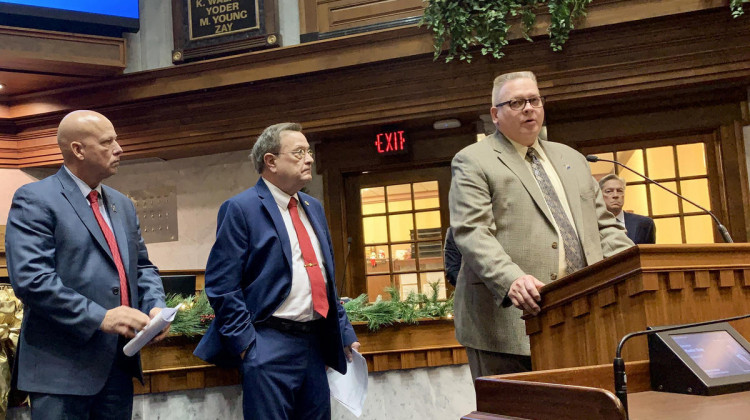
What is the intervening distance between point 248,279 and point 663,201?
4.70 meters

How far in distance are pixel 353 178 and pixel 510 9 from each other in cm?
239

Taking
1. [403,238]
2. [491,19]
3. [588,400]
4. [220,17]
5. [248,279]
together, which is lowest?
[588,400]

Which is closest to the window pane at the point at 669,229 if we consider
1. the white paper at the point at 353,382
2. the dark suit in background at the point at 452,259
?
the dark suit in background at the point at 452,259

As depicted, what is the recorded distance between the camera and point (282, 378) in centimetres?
262

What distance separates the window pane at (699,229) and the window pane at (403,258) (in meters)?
2.40

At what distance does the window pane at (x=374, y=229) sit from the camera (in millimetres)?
7426

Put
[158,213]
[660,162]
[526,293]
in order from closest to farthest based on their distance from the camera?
[526,293] < [660,162] < [158,213]

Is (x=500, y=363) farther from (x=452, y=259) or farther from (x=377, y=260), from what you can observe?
(x=377, y=260)

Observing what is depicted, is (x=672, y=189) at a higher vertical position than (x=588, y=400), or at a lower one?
higher

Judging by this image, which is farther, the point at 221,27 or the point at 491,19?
the point at 221,27

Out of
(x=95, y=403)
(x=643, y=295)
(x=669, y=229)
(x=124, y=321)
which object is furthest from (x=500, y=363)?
(x=669, y=229)

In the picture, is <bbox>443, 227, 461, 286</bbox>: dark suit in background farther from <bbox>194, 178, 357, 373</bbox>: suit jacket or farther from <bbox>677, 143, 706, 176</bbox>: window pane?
<bbox>677, 143, 706, 176</bbox>: window pane

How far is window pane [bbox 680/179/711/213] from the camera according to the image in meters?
6.44

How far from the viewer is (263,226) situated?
9.06ft
